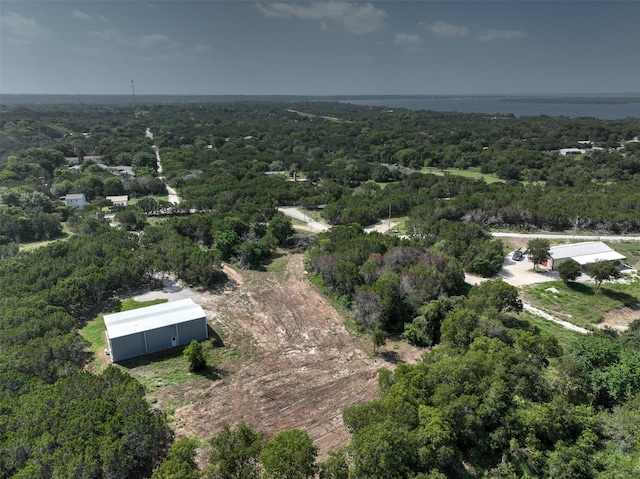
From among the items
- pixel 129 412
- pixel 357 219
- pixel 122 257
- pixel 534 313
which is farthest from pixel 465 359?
pixel 357 219

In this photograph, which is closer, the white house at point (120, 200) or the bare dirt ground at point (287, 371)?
the bare dirt ground at point (287, 371)

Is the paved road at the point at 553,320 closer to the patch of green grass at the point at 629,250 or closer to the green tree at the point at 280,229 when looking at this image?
the patch of green grass at the point at 629,250

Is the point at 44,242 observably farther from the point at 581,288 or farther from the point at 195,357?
the point at 581,288

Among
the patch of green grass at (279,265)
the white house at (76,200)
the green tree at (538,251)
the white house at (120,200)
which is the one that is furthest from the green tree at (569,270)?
the white house at (76,200)

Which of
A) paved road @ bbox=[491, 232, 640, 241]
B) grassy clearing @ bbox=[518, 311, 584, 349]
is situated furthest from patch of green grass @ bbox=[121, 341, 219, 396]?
paved road @ bbox=[491, 232, 640, 241]

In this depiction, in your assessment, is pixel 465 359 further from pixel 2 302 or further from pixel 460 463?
pixel 2 302

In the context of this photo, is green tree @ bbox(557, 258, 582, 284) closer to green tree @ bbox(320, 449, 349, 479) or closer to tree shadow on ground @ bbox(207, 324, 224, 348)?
green tree @ bbox(320, 449, 349, 479)
